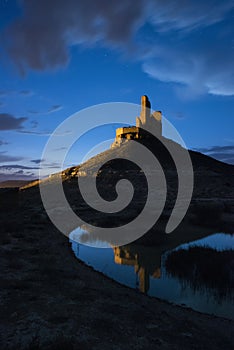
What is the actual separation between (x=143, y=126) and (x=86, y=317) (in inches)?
5508

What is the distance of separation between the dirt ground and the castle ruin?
117 metres

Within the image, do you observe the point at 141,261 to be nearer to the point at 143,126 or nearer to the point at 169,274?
the point at 169,274

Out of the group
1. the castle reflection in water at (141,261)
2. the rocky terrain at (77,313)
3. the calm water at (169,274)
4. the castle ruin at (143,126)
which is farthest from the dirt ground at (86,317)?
the castle ruin at (143,126)

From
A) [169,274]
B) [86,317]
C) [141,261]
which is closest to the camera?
[86,317]

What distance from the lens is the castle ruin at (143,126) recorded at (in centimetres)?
13412

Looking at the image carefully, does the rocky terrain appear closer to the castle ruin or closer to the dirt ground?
the dirt ground

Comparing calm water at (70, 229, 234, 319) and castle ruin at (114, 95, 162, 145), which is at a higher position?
castle ruin at (114, 95, 162, 145)

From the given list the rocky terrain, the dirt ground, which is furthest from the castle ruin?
the dirt ground

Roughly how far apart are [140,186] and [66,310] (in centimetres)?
6472

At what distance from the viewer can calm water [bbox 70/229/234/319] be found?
473 inches

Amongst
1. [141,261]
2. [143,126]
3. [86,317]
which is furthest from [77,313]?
[143,126]

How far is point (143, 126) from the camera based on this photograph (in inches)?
5719

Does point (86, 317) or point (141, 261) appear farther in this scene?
point (141, 261)

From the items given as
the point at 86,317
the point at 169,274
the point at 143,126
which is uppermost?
the point at 143,126
